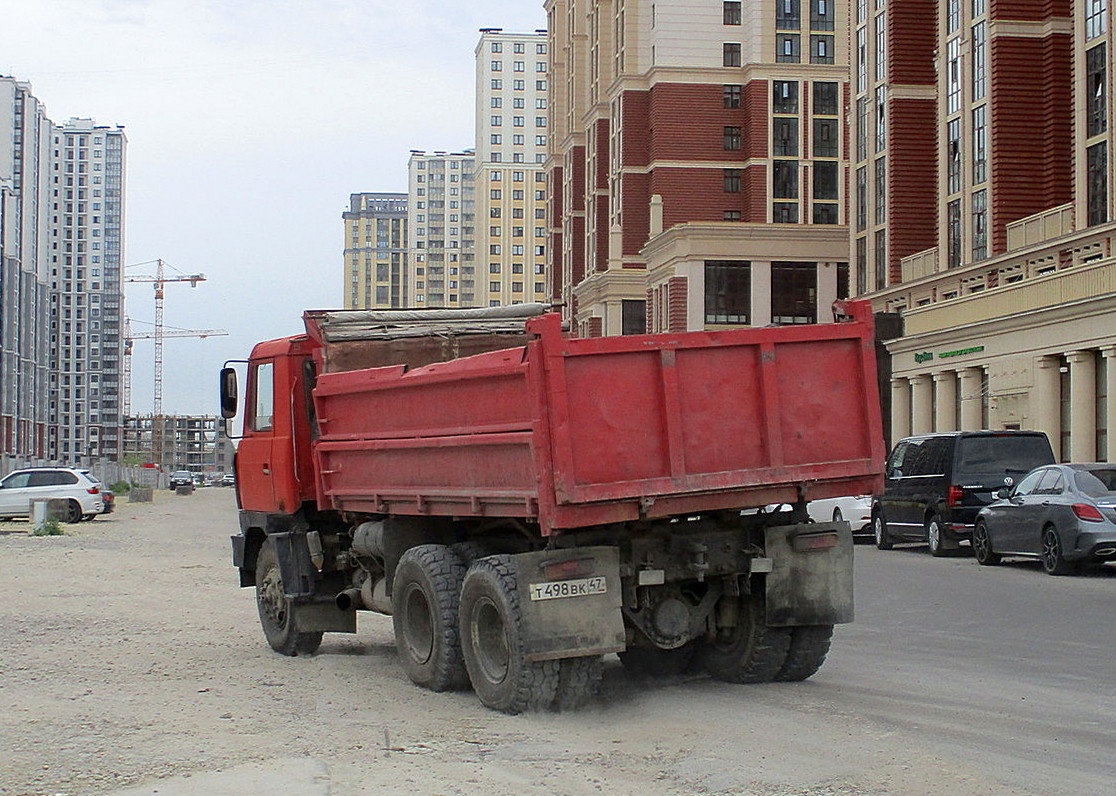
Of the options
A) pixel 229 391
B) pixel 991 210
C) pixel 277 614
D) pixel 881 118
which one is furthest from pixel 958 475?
pixel 881 118

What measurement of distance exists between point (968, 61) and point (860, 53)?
10.3 m

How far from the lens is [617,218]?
284 ft

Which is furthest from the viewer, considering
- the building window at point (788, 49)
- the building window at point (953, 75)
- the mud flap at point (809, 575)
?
the building window at point (788, 49)

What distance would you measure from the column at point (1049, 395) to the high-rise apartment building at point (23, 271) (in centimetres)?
10585

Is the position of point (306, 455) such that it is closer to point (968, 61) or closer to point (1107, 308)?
point (1107, 308)

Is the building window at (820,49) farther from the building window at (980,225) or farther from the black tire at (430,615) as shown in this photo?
the black tire at (430,615)

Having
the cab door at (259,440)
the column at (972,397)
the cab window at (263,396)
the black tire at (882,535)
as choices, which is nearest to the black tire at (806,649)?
the cab door at (259,440)

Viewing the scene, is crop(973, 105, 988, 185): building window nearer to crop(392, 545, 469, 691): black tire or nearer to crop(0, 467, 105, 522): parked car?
crop(0, 467, 105, 522): parked car

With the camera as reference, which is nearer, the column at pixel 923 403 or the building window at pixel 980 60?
the building window at pixel 980 60

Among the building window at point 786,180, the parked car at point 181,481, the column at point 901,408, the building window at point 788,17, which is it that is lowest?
the parked car at point 181,481

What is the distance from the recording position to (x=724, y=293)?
71312 mm

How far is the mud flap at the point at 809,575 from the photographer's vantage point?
966cm

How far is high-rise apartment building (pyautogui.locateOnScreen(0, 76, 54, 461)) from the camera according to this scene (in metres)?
138

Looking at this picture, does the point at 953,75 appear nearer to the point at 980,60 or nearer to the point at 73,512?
the point at 980,60
